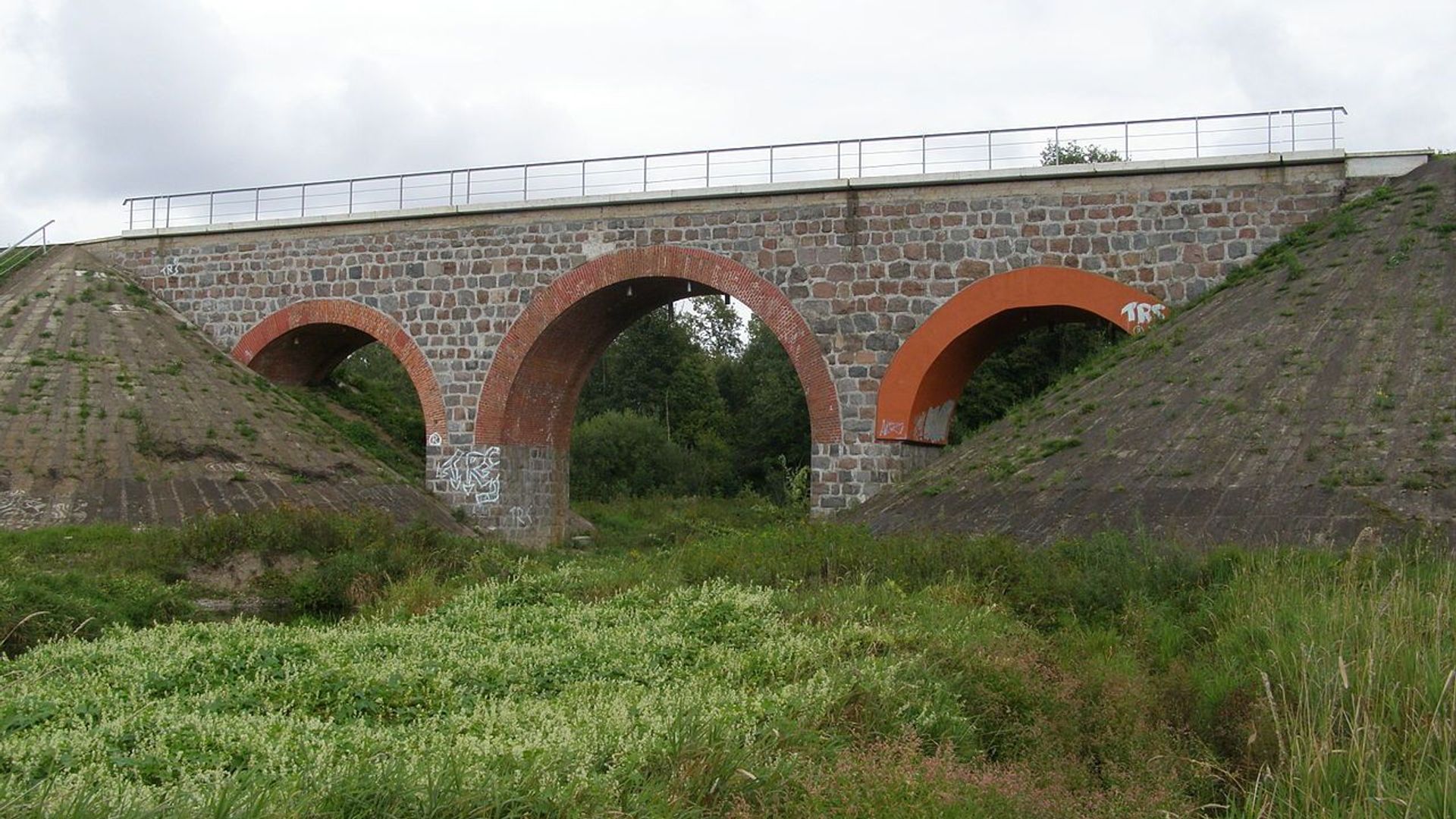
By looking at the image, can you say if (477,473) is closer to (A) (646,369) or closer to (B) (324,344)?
(B) (324,344)

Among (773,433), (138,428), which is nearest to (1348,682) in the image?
(138,428)

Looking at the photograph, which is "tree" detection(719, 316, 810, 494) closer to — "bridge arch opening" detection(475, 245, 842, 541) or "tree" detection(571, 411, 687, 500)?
"tree" detection(571, 411, 687, 500)

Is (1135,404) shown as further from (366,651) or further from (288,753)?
Answer: (288,753)

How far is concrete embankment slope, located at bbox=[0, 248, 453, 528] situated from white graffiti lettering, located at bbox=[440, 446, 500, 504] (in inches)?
23.4

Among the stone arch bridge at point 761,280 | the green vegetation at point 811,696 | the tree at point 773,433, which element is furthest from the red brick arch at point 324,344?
the tree at point 773,433

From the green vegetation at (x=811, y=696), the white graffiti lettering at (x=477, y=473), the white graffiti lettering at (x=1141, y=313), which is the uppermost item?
the white graffiti lettering at (x=1141, y=313)

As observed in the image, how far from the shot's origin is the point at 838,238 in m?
17.1

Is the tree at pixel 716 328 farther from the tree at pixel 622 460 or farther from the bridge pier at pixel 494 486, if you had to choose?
the bridge pier at pixel 494 486

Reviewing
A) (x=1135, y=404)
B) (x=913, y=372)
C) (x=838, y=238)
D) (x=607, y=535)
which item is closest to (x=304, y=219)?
(x=607, y=535)

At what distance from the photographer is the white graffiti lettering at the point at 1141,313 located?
15641 mm

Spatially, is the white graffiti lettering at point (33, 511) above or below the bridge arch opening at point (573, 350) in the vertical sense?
below

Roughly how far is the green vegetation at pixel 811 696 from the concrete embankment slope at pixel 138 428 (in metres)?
6.17

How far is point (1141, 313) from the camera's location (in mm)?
15766

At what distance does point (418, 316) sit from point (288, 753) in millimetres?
15223
